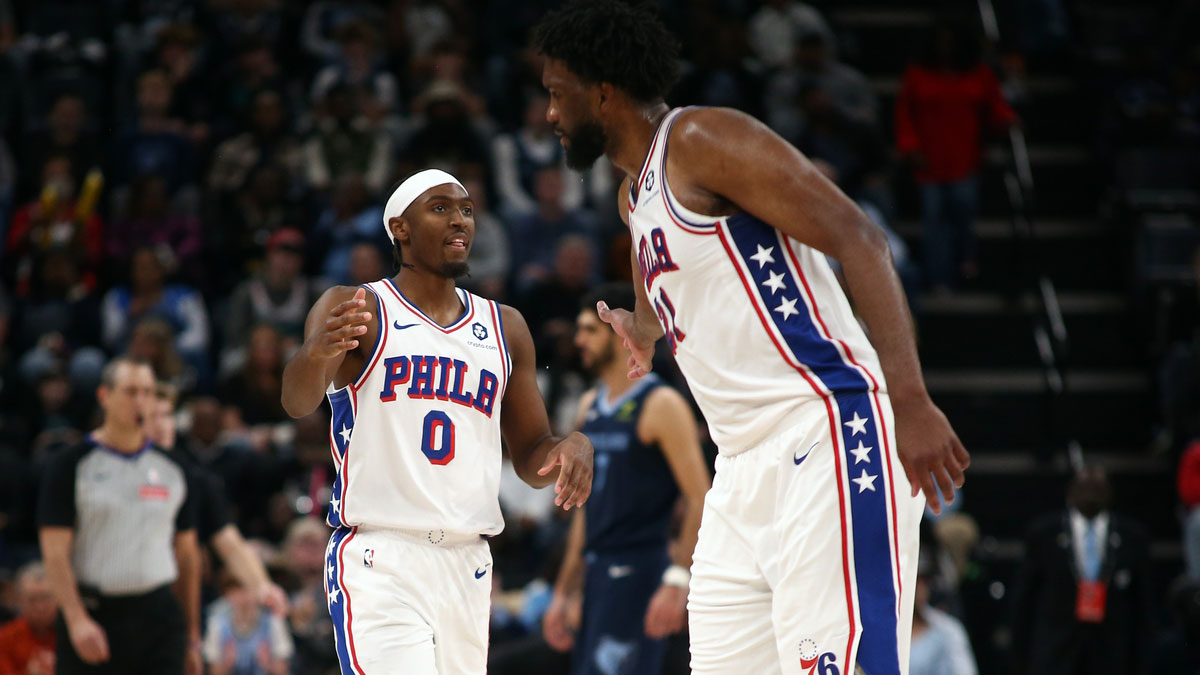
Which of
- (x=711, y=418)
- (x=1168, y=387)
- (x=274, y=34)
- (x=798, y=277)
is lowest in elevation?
(x=1168, y=387)

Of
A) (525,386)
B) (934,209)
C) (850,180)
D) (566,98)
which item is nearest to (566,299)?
(850,180)

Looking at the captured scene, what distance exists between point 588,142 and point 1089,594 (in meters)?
7.11

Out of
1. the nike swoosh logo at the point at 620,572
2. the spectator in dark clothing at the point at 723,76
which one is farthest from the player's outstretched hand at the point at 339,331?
the spectator in dark clothing at the point at 723,76

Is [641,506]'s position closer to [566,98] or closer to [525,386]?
[525,386]

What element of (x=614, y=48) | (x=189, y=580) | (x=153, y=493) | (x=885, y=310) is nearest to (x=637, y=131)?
(x=614, y=48)

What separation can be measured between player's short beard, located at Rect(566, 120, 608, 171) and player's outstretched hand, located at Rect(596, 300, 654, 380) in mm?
574

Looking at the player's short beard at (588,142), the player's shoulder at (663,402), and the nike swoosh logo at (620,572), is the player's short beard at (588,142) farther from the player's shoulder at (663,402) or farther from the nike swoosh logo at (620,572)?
the nike swoosh logo at (620,572)

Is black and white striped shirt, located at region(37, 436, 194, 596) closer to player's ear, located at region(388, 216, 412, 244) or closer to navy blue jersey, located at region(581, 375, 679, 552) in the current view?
navy blue jersey, located at region(581, 375, 679, 552)

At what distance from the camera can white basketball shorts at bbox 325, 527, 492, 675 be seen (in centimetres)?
463

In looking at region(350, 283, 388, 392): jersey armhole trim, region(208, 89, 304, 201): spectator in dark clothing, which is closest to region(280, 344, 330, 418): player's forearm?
region(350, 283, 388, 392): jersey armhole trim

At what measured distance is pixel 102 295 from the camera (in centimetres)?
1226

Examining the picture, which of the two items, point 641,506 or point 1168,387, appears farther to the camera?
point 1168,387

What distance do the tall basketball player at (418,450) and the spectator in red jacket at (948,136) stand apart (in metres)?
8.73

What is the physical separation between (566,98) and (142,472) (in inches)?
176
